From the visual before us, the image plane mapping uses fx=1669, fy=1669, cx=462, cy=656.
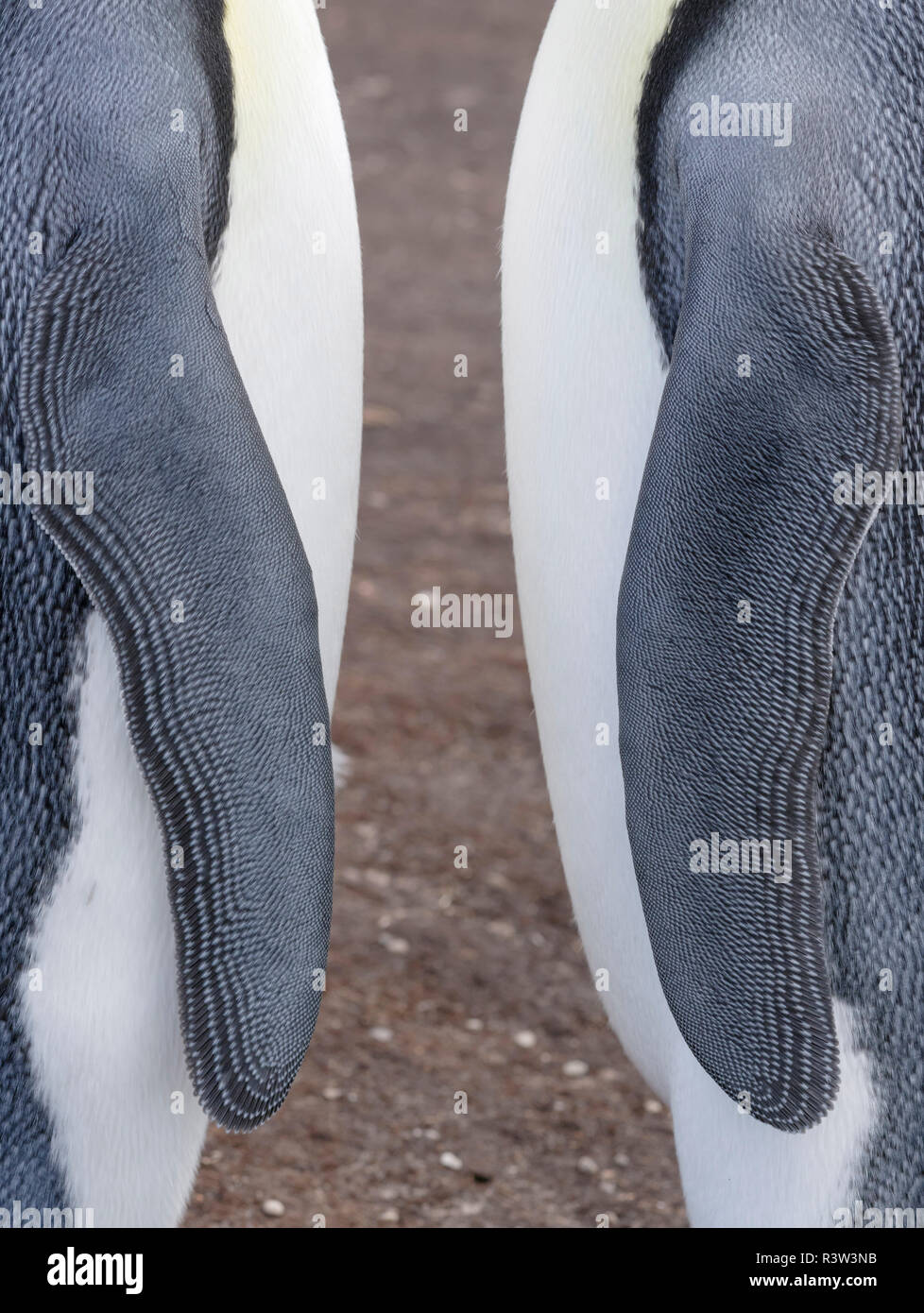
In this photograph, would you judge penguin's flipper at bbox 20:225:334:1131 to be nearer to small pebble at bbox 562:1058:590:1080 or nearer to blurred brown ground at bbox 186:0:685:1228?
blurred brown ground at bbox 186:0:685:1228

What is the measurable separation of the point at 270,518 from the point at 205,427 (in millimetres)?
82

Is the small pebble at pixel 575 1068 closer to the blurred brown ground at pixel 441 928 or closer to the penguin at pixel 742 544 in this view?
the blurred brown ground at pixel 441 928

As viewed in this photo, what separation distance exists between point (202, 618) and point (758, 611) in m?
0.40

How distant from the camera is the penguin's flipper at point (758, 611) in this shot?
1.20 metres

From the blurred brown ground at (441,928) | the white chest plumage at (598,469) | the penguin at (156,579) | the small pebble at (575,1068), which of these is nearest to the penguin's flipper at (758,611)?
the white chest plumage at (598,469)

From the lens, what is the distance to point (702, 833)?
1.22 metres

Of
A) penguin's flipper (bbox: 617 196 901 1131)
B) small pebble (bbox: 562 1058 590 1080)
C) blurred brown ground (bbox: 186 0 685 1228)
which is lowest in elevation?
small pebble (bbox: 562 1058 590 1080)

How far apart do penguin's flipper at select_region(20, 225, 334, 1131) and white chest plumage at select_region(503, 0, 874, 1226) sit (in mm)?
279

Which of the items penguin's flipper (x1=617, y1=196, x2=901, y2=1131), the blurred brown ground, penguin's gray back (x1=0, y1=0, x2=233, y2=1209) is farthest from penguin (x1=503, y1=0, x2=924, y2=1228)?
the blurred brown ground

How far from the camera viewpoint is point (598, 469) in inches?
54.8

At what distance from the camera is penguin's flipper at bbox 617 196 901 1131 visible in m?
1.20

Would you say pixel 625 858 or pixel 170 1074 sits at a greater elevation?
pixel 625 858
